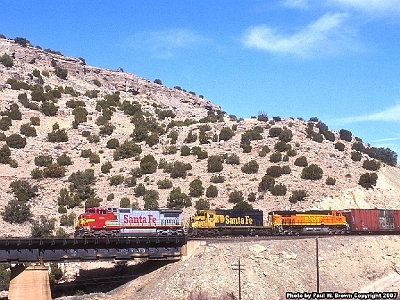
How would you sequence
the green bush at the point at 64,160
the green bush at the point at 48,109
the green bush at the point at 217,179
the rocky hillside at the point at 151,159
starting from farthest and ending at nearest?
the green bush at the point at 48,109
the green bush at the point at 64,160
the green bush at the point at 217,179
the rocky hillside at the point at 151,159

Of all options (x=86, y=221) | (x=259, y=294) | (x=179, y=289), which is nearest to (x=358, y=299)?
(x=259, y=294)

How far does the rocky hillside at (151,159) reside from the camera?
78375 millimetres

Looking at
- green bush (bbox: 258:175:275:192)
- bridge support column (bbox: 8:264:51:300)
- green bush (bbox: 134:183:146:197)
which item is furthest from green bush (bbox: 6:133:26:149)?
bridge support column (bbox: 8:264:51:300)

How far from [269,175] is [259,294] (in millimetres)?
41147

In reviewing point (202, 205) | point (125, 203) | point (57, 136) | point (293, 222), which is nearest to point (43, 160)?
point (57, 136)

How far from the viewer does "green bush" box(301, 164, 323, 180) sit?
273 feet

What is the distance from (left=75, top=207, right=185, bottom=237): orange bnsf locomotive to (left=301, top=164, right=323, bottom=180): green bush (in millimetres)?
31721

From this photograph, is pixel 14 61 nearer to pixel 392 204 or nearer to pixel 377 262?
pixel 392 204

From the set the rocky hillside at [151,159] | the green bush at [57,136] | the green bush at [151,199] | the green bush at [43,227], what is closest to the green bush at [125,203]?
the rocky hillside at [151,159]

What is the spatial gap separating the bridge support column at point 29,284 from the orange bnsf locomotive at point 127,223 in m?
9.06

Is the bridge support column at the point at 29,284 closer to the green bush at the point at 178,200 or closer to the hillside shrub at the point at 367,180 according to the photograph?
the green bush at the point at 178,200

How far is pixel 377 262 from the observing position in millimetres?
57000

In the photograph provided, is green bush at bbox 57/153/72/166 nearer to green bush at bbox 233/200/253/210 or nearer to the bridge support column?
green bush at bbox 233/200/253/210

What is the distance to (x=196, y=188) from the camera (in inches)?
3191
